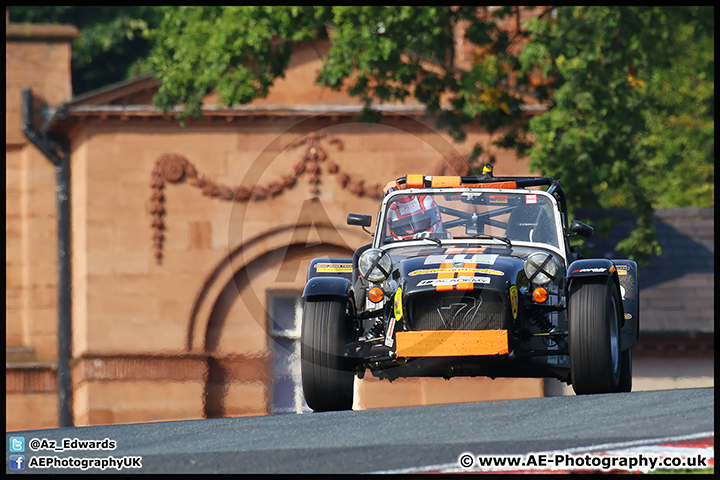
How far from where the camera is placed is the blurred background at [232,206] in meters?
19.7

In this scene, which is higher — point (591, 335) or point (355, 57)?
point (355, 57)

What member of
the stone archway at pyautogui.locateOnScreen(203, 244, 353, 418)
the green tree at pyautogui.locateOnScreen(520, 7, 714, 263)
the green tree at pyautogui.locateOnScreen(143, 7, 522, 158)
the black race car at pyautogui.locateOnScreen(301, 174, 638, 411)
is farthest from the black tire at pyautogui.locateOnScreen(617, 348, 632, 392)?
the stone archway at pyautogui.locateOnScreen(203, 244, 353, 418)

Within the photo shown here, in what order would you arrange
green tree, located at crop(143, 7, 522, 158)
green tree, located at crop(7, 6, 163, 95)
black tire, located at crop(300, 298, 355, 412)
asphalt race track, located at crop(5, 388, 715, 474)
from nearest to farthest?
1. asphalt race track, located at crop(5, 388, 715, 474)
2. black tire, located at crop(300, 298, 355, 412)
3. green tree, located at crop(143, 7, 522, 158)
4. green tree, located at crop(7, 6, 163, 95)

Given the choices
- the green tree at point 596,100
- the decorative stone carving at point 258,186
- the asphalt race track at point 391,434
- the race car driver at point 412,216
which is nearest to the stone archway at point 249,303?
the decorative stone carving at point 258,186

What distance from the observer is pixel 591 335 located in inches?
396

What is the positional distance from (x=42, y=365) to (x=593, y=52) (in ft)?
36.9

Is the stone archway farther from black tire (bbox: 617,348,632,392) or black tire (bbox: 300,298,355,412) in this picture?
black tire (bbox: 300,298,355,412)

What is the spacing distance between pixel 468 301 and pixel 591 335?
1.07m

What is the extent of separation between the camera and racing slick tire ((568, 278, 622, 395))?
10.1 meters

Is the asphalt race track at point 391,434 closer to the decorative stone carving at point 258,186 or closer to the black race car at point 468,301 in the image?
the black race car at point 468,301

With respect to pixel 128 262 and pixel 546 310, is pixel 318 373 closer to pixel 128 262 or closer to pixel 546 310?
pixel 546 310

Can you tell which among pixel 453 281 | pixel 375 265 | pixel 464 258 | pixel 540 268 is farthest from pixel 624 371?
pixel 375 265

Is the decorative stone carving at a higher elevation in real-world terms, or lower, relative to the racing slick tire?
higher

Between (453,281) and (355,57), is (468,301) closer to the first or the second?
(453,281)
